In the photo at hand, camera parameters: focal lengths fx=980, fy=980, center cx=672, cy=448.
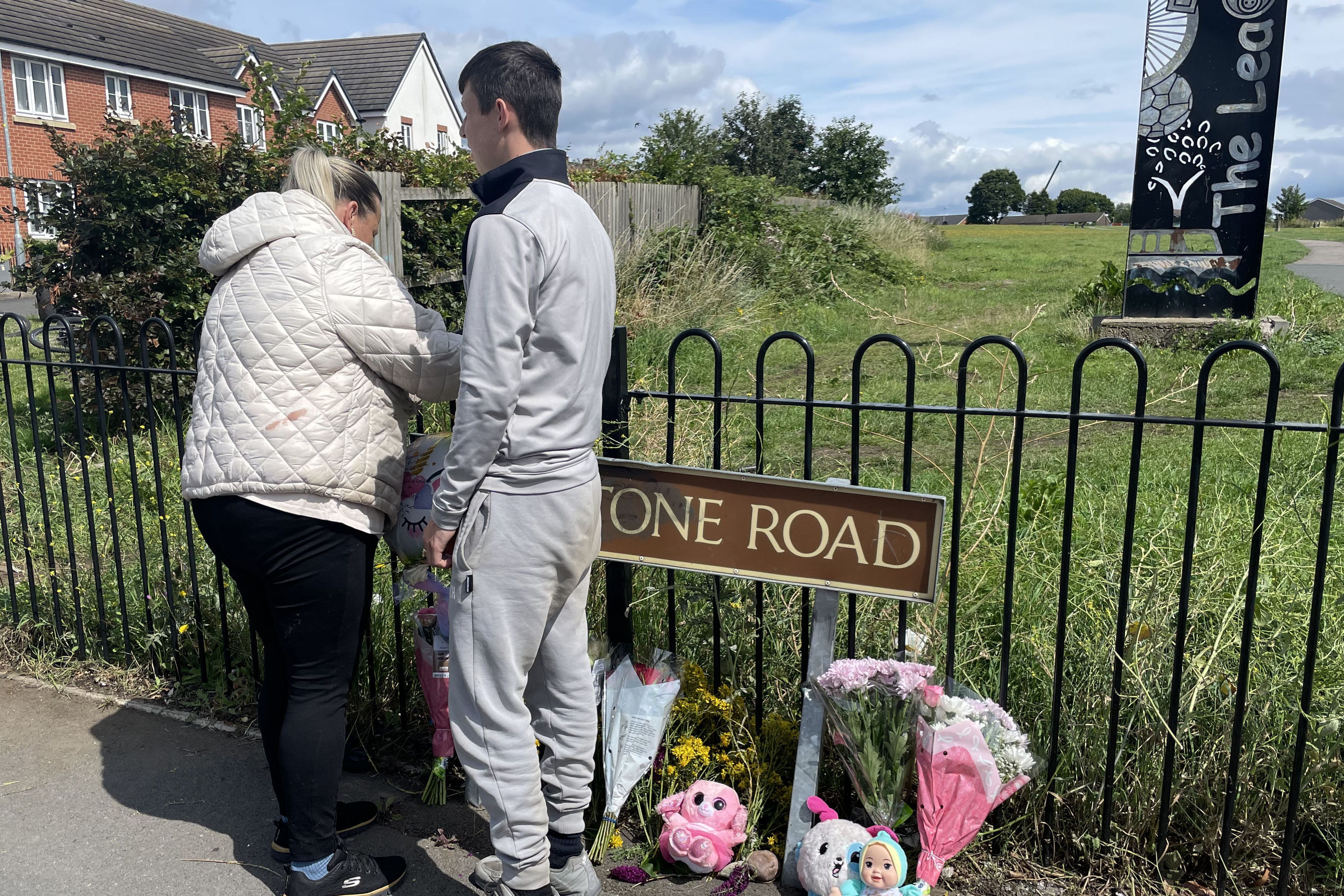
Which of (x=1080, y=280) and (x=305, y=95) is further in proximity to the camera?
(x=1080, y=280)

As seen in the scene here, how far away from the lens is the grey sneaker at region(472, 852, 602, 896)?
2.40 meters

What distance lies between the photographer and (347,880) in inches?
96.5

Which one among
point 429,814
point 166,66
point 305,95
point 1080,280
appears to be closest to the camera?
point 429,814

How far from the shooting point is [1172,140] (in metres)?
8.80

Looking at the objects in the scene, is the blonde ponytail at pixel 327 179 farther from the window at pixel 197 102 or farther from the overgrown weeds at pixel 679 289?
the window at pixel 197 102

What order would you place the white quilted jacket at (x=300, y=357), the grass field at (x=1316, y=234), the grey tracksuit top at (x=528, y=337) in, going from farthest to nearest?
the grass field at (x=1316, y=234) → the white quilted jacket at (x=300, y=357) → the grey tracksuit top at (x=528, y=337)

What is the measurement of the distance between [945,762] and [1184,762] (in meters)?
0.74

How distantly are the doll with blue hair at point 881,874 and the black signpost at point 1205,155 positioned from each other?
323 inches

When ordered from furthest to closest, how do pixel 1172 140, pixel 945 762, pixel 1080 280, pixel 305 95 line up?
pixel 1080 280
pixel 1172 140
pixel 305 95
pixel 945 762

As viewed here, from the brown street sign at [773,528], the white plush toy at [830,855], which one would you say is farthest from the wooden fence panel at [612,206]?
the white plush toy at [830,855]

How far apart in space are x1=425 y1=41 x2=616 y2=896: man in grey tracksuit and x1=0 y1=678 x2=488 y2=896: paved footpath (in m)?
0.60

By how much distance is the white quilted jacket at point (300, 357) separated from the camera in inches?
86.9

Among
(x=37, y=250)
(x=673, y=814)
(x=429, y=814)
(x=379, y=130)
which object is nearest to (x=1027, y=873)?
Answer: (x=673, y=814)

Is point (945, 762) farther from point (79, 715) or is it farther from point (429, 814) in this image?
point (79, 715)
